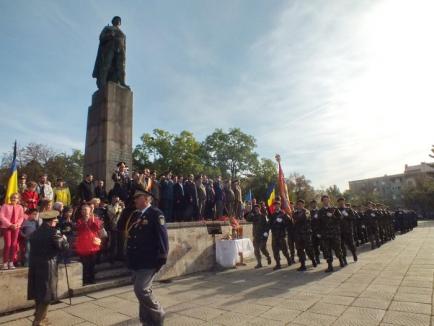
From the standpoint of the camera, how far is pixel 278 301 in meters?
5.75

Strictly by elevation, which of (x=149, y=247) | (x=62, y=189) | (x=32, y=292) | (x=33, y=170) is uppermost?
(x=33, y=170)

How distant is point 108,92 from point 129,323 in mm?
9338

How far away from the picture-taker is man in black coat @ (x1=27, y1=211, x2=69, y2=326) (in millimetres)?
4480

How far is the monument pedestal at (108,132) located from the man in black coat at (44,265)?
6035 millimetres

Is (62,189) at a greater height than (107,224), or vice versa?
(62,189)

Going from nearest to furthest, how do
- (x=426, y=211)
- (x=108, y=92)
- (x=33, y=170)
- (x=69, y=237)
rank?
1. (x=69, y=237)
2. (x=108, y=92)
3. (x=33, y=170)
4. (x=426, y=211)

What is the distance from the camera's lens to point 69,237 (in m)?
7.61

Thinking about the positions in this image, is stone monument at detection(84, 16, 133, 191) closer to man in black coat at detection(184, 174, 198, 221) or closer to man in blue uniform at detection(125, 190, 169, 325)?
man in black coat at detection(184, 174, 198, 221)

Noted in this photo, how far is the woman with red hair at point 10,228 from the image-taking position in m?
6.29

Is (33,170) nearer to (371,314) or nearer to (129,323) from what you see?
(129,323)

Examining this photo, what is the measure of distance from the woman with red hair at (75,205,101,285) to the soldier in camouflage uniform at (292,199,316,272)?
6.01m

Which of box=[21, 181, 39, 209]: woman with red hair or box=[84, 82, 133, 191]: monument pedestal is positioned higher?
box=[84, 82, 133, 191]: monument pedestal

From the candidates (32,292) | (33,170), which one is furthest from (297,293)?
(33,170)

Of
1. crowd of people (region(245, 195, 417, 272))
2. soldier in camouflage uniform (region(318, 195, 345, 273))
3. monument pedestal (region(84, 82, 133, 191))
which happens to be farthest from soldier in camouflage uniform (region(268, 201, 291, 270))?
monument pedestal (region(84, 82, 133, 191))
